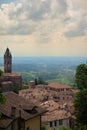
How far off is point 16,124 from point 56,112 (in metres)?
35.7

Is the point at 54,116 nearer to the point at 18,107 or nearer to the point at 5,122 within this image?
the point at 18,107

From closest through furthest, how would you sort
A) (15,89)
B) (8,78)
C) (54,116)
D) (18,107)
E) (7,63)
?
(18,107) → (54,116) → (15,89) → (8,78) → (7,63)

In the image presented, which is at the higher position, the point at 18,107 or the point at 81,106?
the point at 18,107

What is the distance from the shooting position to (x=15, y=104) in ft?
89.0

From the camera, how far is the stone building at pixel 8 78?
12262 centimetres

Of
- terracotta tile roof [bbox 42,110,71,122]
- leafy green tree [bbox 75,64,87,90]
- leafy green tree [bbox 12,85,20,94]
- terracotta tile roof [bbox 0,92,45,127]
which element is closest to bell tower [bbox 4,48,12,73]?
leafy green tree [bbox 12,85,20,94]

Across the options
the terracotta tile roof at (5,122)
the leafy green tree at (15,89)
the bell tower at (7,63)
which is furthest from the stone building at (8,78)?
the terracotta tile roof at (5,122)

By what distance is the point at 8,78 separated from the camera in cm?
13688

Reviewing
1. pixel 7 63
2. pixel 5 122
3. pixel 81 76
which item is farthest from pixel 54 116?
pixel 7 63

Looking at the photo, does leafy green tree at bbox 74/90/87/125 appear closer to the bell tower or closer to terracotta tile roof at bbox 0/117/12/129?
terracotta tile roof at bbox 0/117/12/129

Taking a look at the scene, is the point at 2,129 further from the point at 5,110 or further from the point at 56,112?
the point at 56,112

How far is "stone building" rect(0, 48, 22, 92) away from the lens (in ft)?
402

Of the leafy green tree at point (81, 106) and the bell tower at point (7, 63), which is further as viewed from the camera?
the bell tower at point (7, 63)

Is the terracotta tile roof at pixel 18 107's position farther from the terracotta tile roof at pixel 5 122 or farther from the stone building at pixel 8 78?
the stone building at pixel 8 78
